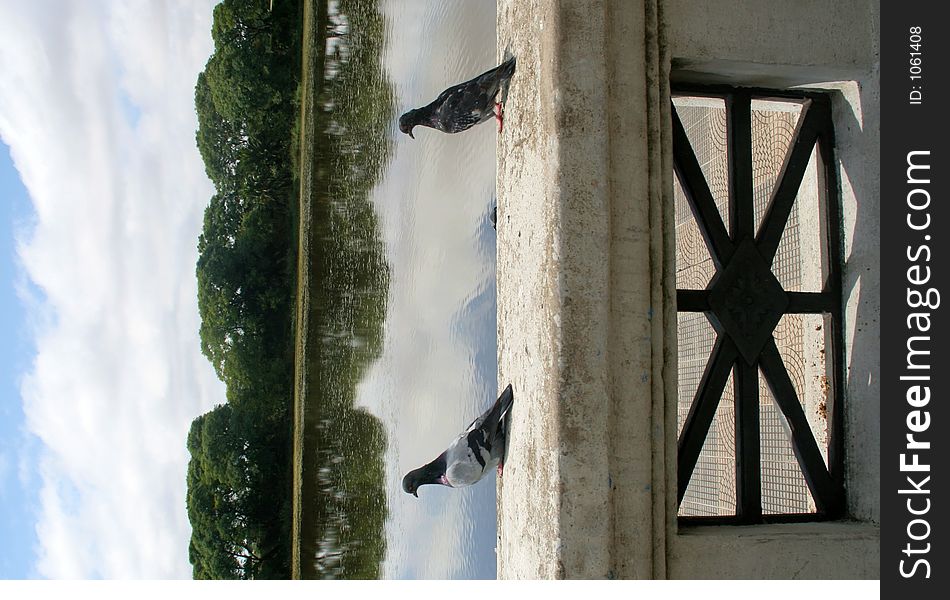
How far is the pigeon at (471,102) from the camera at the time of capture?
3.00 meters

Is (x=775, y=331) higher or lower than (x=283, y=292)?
lower

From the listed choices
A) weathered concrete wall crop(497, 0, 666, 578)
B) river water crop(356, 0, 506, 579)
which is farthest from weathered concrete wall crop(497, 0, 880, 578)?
river water crop(356, 0, 506, 579)

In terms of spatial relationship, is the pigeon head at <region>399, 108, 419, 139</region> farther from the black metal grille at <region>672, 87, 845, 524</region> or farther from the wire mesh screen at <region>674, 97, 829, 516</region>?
the wire mesh screen at <region>674, 97, 829, 516</region>

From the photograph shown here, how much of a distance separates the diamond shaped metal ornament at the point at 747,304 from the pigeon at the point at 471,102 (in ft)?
3.66

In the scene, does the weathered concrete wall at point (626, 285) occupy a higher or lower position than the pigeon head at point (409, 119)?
lower

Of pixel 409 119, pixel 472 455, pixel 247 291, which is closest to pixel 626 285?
pixel 472 455

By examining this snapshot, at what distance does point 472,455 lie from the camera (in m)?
2.79

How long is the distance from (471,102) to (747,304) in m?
1.29

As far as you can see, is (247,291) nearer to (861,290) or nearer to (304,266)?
(304,266)

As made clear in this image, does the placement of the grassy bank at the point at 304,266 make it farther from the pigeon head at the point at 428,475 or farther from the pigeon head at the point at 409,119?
the pigeon head at the point at 428,475

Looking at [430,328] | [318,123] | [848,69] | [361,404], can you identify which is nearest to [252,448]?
[361,404]

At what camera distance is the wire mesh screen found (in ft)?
12.3

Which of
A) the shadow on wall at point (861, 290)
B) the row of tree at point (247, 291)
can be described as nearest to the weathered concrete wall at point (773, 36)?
the shadow on wall at point (861, 290)

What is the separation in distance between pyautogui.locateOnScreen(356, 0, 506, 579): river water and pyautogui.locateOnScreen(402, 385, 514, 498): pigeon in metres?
1.85
